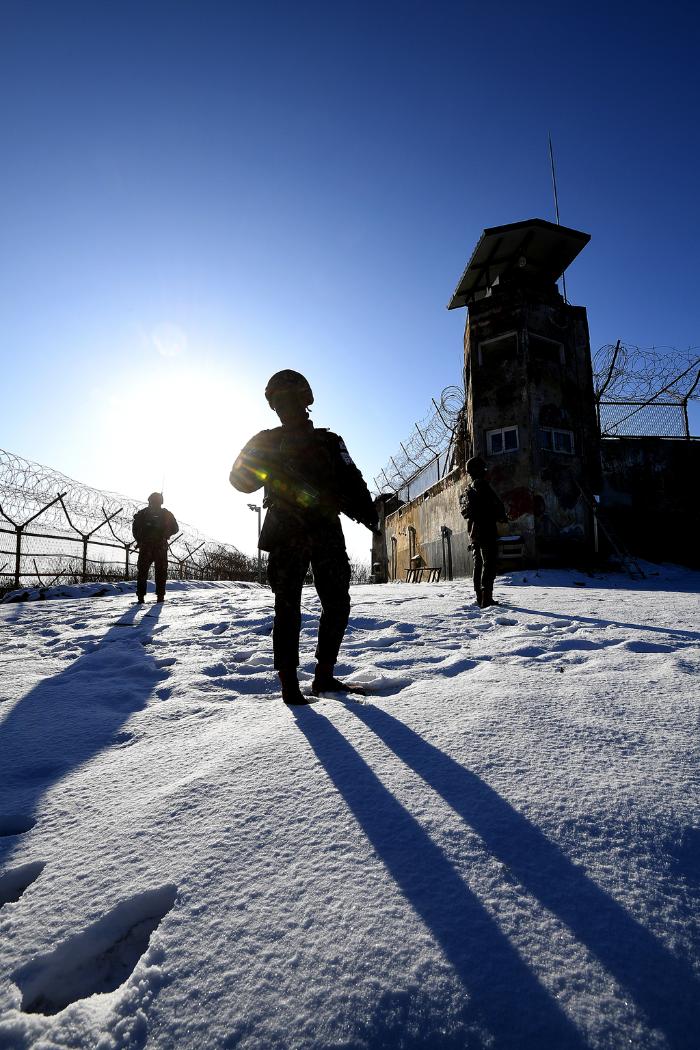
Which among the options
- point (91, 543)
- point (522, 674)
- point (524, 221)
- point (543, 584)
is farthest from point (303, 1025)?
point (524, 221)

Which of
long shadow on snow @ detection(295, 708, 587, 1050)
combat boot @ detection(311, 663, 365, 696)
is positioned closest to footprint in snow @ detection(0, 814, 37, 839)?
long shadow on snow @ detection(295, 708, 587, 1050)

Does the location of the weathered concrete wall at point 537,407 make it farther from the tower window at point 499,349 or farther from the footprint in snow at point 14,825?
the footprint in snow at point 14,825

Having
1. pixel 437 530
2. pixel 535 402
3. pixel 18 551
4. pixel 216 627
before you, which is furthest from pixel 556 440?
pixel 18 551

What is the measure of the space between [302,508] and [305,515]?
0.12 ft

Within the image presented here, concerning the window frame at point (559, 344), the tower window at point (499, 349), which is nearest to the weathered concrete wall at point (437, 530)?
the tower window at point (499, 349)

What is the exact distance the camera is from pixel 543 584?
8336 mm

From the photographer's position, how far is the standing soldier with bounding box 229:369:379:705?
7.07ft

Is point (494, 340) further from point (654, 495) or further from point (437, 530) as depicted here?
point (654, 495)

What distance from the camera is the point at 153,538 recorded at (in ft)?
23.5

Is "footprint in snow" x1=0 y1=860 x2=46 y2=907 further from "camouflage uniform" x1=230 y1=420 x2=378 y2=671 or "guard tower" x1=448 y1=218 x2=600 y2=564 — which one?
"guard tower" x1=448 y1=218 x2=600 y2=564

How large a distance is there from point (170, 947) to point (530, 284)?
13612mm

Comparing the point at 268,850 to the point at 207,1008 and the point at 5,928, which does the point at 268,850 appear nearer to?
the point at 207,1008

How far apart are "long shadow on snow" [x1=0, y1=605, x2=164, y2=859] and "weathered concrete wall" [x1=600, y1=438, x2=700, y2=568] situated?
1125cm

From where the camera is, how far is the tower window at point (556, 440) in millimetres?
10469
